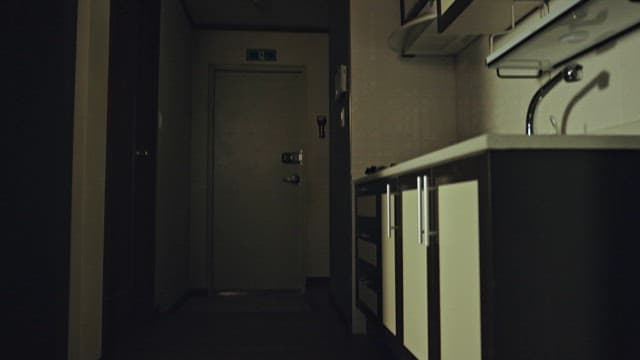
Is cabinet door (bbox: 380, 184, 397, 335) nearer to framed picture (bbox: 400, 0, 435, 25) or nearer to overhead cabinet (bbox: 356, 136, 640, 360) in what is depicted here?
overhead cabinet (bbox: 356, 136, 640, 360)

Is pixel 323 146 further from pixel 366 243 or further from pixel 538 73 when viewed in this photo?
pixel 538 73

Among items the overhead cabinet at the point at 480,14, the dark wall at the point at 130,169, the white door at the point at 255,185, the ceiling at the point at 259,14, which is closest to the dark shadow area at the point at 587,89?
the overhead cabinet at the point at 480,14

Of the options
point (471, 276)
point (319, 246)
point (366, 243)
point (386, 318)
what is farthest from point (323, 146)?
point (471, 276)

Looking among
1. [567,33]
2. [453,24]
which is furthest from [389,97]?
[567,33]

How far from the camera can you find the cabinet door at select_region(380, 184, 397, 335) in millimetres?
2064

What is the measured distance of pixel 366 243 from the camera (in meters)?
2.58

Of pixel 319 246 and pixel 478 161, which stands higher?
pixel 478 161

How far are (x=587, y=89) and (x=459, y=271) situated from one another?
882 mm

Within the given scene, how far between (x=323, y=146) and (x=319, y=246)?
2.96 feet

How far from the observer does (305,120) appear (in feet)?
15.4

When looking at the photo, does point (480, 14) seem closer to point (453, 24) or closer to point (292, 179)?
point (453, 24)

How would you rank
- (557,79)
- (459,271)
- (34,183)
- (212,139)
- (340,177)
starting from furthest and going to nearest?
(212,139) → (340,177) → (34,183) → (557,79) → (459,271)

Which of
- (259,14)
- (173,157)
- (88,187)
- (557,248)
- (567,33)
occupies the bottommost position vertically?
(557,248)

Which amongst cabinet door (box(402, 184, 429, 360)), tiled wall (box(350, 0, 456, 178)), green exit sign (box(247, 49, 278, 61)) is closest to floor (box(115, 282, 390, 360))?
cabinet door (box(402, 184, 429, 360))
